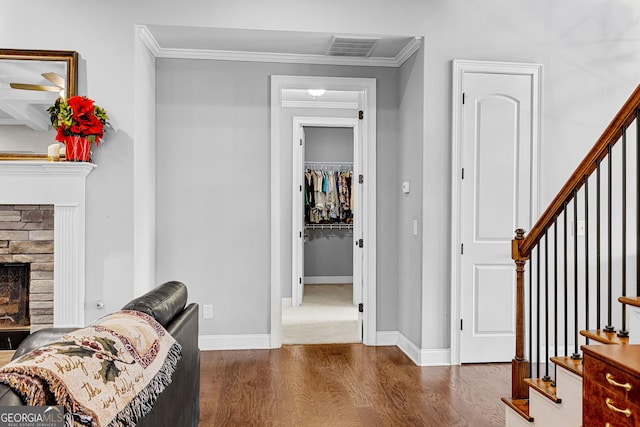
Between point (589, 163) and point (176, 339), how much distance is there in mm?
2018

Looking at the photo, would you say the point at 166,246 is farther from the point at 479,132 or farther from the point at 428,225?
the point at 479,132

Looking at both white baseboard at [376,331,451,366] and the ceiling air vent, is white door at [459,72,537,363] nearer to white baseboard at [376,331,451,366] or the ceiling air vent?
white baseboard at [376,331,451,366]

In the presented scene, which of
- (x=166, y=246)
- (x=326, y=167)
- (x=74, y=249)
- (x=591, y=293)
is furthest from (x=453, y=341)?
(x=326, y=167)

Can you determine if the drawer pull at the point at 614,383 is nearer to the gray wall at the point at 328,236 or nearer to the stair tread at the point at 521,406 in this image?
the stair tread at the point at 521,406

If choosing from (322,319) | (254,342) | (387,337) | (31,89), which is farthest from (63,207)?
(322,319)

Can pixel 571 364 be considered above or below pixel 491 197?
below

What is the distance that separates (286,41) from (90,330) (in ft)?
10.3

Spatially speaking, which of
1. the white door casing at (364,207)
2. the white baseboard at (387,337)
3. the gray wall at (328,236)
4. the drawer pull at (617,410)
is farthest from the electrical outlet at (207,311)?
the gray wall at (328,236)

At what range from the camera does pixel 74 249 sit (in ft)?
12.0

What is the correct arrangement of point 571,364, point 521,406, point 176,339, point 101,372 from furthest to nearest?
point 521,406 < point 571,364 < point 176,339 < point 101,372

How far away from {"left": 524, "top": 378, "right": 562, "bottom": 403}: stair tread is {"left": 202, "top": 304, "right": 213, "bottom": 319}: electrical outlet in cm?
271

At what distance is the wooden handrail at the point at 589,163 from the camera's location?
2182 millimetres

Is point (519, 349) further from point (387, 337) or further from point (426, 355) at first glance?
point (387, 337)

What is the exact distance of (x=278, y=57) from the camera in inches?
176
